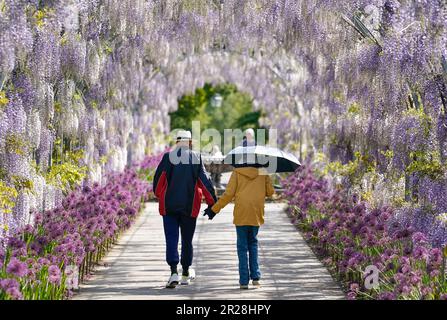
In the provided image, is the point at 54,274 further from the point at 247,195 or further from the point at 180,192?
the point at 247,195

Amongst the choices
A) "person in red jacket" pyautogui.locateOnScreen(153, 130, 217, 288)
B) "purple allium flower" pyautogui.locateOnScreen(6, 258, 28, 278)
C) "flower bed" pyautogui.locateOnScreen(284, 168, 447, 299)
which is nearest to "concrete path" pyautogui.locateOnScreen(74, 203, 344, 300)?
"flower bed" pyautogui.locateOnScreen(284, 168, 447, 299)

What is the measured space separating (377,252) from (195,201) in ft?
5.31

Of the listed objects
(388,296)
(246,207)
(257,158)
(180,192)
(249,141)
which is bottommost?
(388,296)

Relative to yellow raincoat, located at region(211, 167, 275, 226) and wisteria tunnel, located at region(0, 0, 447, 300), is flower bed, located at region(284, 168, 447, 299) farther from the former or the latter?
yellow raincoat, located at region(211, 167, 275, 226)

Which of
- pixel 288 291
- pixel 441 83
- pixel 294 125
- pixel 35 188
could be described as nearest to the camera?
pixel 288 291

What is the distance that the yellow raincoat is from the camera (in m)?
7.32

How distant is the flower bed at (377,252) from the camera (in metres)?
5.90

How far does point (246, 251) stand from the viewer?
7.41m

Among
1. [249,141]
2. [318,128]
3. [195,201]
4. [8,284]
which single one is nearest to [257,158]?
[195,201]

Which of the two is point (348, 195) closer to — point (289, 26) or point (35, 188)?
point (289, 26)

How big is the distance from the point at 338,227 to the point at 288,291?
1.91 m

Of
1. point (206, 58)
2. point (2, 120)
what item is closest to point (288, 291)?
point (2, 120)

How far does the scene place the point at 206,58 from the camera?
2305 centimetres

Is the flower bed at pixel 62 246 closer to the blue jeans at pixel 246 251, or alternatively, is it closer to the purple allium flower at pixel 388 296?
the blue jeans at pixel 246 251
